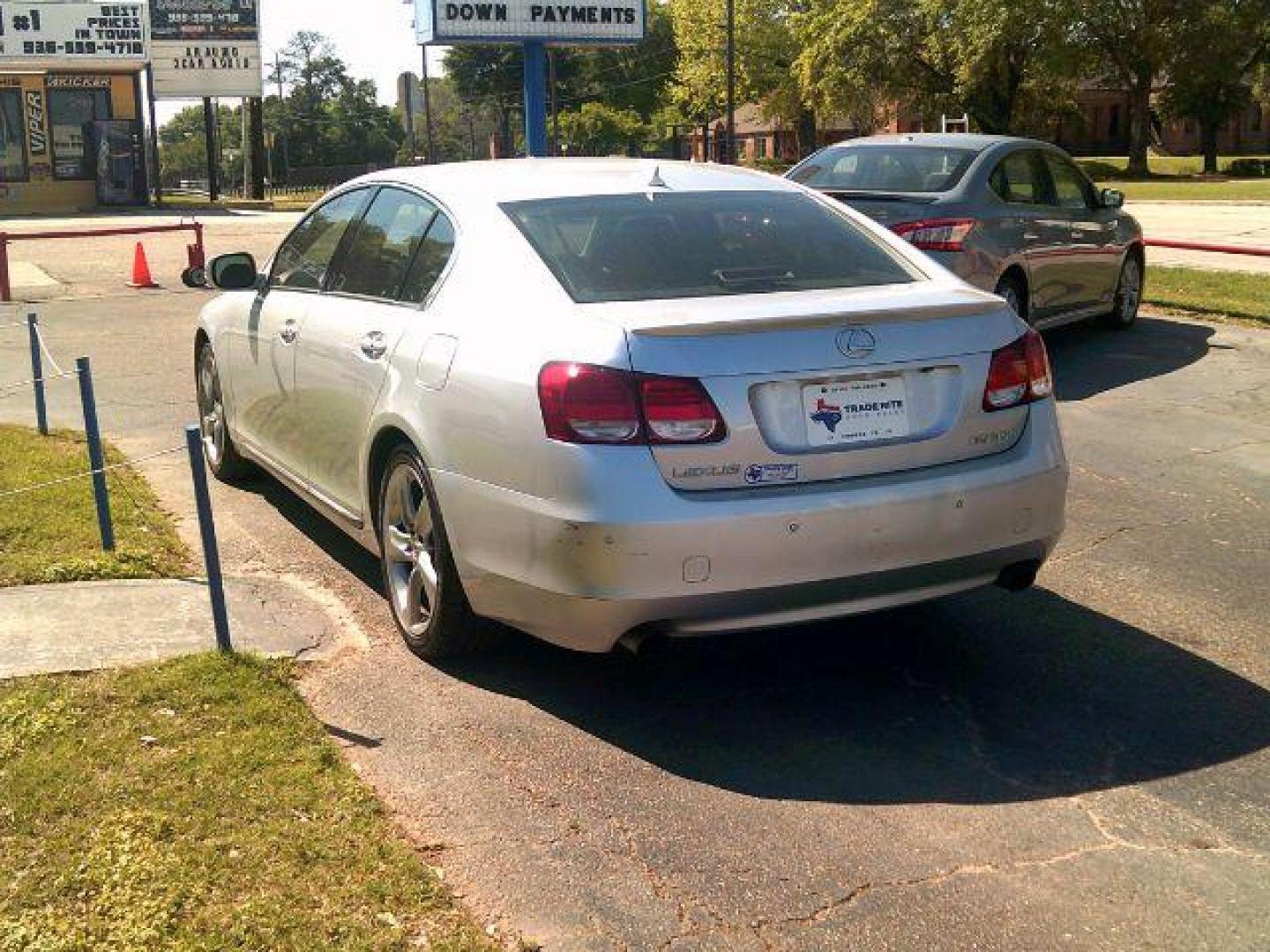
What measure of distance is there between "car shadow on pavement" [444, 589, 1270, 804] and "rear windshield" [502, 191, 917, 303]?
1268 mm

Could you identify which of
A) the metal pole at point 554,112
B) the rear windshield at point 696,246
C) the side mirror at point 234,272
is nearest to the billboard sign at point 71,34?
the metal pole at point 554,112

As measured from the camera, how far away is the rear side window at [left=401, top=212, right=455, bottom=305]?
5004mm

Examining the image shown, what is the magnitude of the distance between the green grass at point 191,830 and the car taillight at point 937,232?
21.6 ft

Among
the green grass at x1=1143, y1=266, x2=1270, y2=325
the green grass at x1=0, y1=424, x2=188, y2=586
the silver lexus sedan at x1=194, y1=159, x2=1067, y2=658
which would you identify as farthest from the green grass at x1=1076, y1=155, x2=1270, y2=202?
the silver lexus sedan at x1=194, y1=159, x2=1067, y2=658

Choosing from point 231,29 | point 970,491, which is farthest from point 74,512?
point 231,29

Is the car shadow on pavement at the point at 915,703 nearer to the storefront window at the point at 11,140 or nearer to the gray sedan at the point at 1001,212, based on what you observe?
the gray sedan at the point at 1001,212

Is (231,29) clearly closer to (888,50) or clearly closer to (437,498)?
(888,50)

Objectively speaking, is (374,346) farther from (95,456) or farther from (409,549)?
(95,456)

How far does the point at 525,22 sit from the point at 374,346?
26632 mm

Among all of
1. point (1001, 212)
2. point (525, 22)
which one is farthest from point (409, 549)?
point (525, 22)

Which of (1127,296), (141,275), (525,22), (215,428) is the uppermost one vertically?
(525,22)

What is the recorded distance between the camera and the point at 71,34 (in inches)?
1698

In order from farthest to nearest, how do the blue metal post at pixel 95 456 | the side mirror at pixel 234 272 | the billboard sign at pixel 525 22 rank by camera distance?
1. the billboard sign at pixel 525 22
2. the side mirror at pixel 234 272
3. the blue metal post at pixel 95 456

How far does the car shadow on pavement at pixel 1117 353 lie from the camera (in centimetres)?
1012
